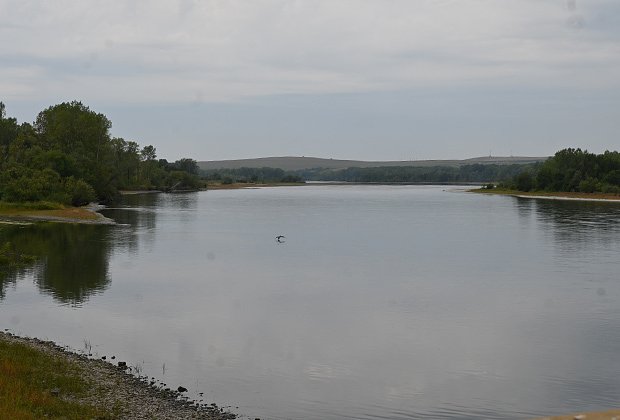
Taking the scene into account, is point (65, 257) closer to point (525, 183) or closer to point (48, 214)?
point (48, 214)

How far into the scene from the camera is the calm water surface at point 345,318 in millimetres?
19562

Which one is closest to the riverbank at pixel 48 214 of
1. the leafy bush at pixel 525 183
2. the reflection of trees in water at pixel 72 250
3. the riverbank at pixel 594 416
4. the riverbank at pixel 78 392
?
the reflection of trees in water at pixel 72 250

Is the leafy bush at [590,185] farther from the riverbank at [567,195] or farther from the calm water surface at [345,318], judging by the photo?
the calm water surface at [345,318]

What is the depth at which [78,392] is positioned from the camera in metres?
17.5

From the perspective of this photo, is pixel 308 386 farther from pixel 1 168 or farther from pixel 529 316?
pixel 1 168

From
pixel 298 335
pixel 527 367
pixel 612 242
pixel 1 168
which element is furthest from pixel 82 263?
pixel 1 168

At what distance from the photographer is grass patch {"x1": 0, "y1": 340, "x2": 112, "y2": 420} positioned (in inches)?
593

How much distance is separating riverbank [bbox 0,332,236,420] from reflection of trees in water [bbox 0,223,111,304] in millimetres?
12398

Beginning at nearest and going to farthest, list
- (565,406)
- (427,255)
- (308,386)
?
(565,406), (308,386), (427,255)

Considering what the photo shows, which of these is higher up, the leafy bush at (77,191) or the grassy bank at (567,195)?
the leafy bush at (77,191)

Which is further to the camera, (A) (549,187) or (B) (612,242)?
(A) (549,187)

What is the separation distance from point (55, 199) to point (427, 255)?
2248 inches

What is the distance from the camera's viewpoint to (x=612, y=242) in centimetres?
5931

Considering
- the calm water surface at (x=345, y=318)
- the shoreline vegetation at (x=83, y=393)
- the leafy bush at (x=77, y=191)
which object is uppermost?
the leafy bush at (x=77, y=191)
